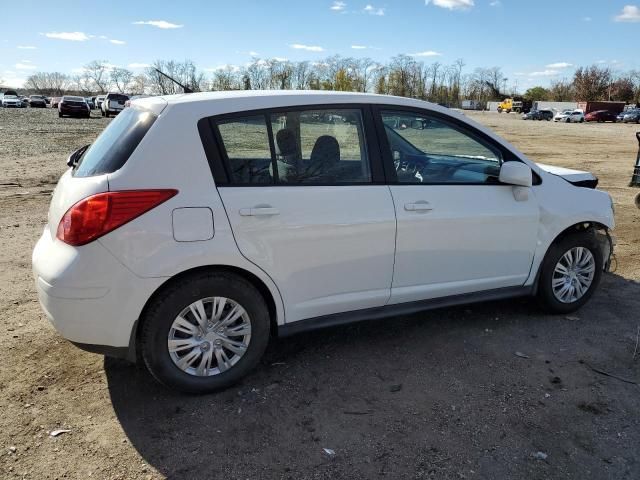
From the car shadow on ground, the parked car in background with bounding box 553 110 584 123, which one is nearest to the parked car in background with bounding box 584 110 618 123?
the parked car in background with bounding box 553 110 584 123

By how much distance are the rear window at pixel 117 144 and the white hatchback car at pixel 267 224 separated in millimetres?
12

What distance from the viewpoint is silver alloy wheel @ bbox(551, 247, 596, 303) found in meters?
4.41

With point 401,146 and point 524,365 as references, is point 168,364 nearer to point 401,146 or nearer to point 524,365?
point 401,146

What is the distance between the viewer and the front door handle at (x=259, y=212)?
10.2 feet

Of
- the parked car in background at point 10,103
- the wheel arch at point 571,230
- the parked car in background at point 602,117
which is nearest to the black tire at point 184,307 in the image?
the wheel arch at point 571,230

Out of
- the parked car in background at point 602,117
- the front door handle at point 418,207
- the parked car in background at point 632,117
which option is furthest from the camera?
the parked car in background at point 602,117

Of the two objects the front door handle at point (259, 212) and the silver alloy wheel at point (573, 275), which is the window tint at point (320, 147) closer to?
the front door handle at point (259, 212)

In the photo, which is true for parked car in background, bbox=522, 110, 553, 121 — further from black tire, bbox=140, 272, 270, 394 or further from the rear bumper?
the rear bumper

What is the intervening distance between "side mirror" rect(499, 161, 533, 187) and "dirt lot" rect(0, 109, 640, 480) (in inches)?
48.1

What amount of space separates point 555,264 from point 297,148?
95.5 inches

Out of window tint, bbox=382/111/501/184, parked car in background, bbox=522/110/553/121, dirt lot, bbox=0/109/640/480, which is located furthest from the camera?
parked car in background, bbox=522/110/553/121

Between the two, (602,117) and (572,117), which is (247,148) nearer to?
(572,117)

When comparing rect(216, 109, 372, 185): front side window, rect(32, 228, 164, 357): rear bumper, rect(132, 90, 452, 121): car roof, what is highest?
rect(132, 90, 452, 121): car roof

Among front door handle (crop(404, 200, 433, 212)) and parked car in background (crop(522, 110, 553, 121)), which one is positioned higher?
front door handle (crop(404, 200, 433, 212))
